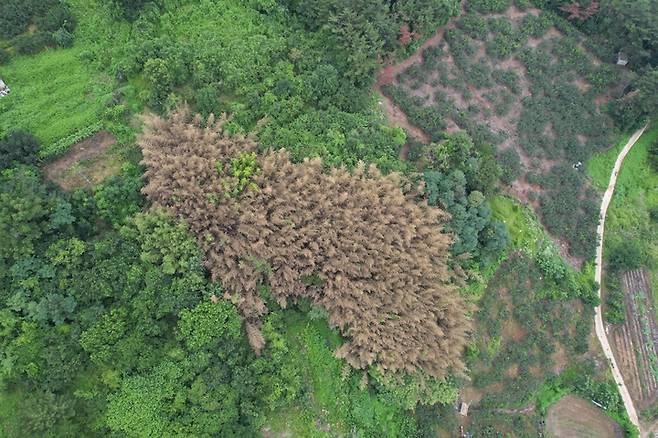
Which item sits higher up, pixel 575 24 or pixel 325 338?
pixel 575 24

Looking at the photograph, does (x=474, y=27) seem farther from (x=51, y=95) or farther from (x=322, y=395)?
(x=51, y=95)

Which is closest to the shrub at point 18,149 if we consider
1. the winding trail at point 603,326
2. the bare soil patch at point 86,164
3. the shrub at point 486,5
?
the bare soil patch at point 86,164

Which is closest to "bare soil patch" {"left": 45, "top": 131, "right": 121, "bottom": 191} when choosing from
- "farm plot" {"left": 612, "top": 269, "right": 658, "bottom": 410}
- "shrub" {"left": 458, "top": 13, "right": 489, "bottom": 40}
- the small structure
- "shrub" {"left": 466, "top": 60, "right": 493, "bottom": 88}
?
the small structure

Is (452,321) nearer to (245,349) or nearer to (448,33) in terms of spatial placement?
(245,349)

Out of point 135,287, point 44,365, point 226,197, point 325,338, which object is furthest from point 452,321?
point 44,365

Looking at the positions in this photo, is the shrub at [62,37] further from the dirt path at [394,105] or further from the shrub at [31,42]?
the dirt path at [394,105]
